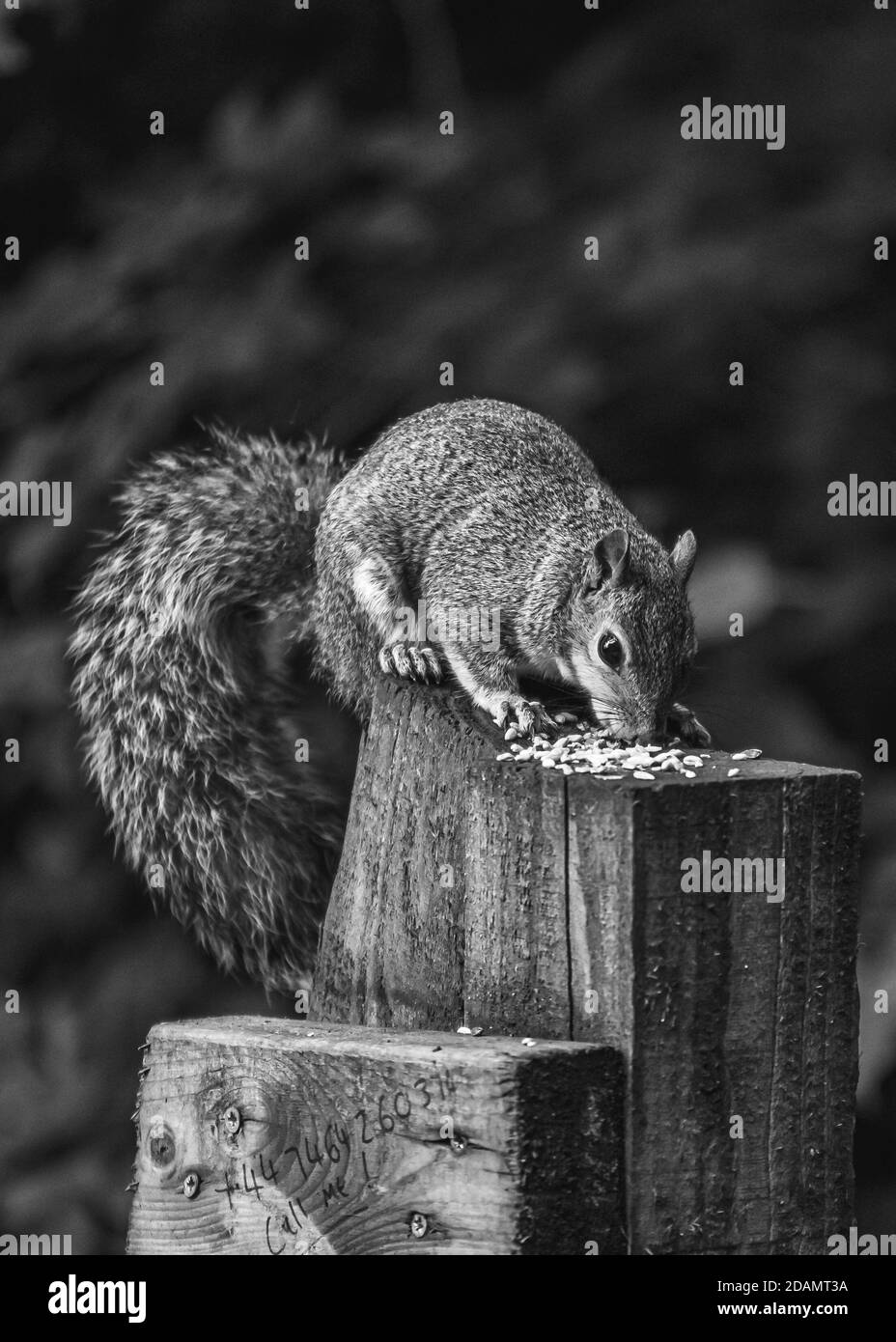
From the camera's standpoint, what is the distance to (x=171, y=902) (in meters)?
1.49

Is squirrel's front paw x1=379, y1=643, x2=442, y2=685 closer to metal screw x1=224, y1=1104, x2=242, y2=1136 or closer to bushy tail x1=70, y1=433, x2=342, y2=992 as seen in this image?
bushy tail x1=70, y1=433, x2=342, y2=992

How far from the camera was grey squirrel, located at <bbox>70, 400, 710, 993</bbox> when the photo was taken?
4.71 feet

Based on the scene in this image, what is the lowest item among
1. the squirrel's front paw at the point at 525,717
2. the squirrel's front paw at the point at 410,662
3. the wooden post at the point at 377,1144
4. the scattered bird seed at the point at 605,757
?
the wooden post at the point at 377,1144

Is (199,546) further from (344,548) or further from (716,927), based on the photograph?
(716,927)

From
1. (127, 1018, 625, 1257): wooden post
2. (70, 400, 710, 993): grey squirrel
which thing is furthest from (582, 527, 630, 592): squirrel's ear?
(127, 1018, 625, 1257): wooden post

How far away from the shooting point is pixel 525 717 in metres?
1.21

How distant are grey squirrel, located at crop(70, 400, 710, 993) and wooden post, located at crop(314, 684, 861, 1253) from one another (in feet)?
1.25

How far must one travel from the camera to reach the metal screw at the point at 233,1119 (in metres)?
0.98

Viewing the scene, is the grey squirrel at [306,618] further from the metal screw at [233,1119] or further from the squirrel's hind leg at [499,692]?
the metal screw at [233,1119]

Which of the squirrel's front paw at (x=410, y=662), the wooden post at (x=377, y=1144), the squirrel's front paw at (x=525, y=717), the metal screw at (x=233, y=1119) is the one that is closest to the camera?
the wooden post at (x=377, y=1144)

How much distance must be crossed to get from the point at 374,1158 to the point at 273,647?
2.72 feet

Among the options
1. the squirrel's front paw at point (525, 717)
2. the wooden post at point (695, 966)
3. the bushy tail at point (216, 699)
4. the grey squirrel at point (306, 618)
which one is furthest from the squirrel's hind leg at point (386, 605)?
the wooden post at point (695, 966)

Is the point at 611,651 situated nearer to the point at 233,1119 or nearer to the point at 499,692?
the point at 499,692

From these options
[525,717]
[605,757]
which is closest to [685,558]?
[525,717]
